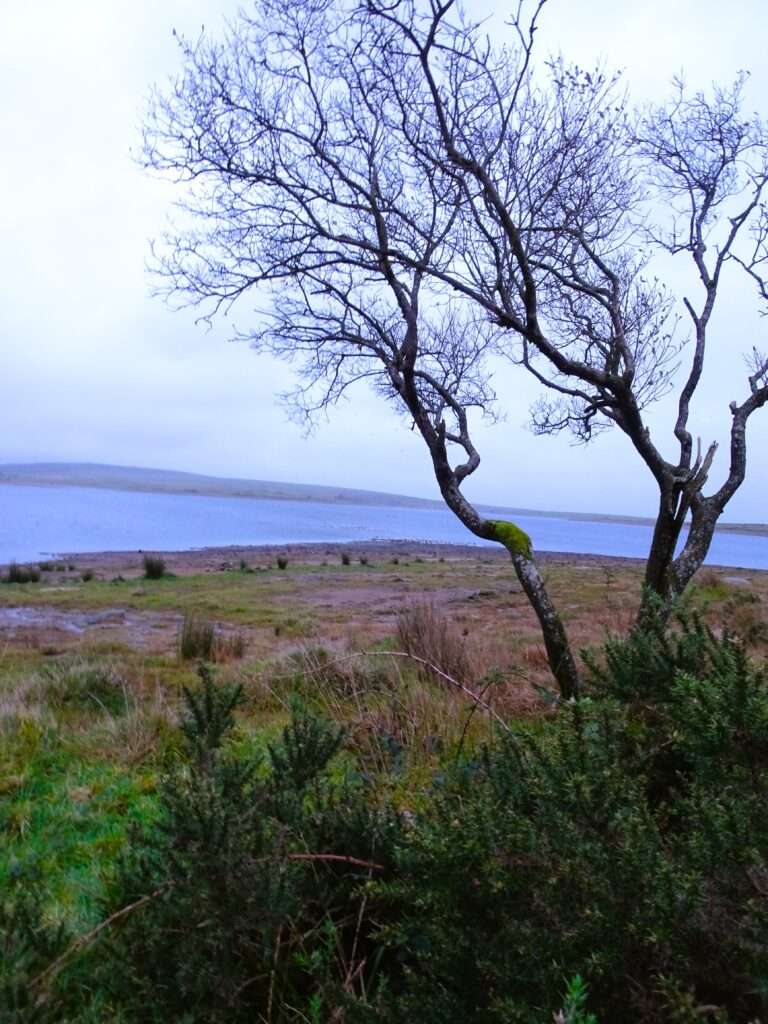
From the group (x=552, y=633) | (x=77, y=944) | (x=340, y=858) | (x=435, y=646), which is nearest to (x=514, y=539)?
(x=552, y=633)

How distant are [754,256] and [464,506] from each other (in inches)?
133

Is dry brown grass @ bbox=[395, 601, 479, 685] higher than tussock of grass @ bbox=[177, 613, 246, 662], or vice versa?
dry brown grass @ bbox=[395, 601, 479, 685]

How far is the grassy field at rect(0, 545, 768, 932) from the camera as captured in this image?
11.9ft

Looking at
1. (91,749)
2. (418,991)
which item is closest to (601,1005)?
(418,991)

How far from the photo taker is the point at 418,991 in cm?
165

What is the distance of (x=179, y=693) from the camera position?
5.95m

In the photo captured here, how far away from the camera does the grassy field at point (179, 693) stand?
11.9 ft

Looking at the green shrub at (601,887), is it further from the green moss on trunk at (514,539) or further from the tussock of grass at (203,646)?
the tussock of grass at (203,646)

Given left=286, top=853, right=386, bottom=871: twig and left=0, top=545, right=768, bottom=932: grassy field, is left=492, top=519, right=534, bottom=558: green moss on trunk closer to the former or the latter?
left=0, top=545, right=768, bottom=932: grassy field

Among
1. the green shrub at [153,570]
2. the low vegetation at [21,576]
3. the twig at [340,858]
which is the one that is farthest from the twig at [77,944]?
the low vegetation at [21,576]

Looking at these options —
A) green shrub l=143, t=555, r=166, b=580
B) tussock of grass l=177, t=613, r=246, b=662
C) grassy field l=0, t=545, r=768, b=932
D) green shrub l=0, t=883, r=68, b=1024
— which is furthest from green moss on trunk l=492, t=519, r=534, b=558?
green shrub l=143, t=555, r=166, b=580

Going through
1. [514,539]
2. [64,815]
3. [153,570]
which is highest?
[514,539]

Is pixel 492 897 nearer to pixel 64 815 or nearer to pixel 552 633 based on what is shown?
pixel 64 815

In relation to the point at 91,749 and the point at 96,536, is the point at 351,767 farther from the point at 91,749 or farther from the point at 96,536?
the point at 96,536
